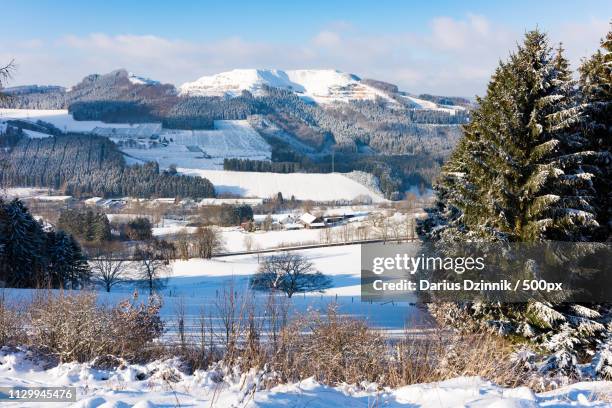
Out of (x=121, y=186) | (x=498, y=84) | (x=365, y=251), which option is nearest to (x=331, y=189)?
(x=121, y=186)

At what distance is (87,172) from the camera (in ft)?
408

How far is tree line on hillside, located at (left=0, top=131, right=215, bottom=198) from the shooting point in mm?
112738

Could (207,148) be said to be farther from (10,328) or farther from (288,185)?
(10,328)

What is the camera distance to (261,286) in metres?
33.8

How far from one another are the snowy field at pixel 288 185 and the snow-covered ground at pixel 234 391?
351 ft

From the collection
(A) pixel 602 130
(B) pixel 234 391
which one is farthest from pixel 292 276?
(B) pixel 234 391

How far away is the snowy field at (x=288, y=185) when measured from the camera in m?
116

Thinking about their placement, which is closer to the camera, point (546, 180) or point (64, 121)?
point (546, 180)

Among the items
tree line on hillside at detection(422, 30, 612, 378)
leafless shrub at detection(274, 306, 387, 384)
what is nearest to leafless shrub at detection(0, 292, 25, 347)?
leafless shrub at detection(274, 306, 387, 384)

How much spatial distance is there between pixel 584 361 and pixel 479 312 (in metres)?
2.26

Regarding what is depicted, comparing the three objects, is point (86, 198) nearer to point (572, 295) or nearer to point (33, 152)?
point (33, 152)

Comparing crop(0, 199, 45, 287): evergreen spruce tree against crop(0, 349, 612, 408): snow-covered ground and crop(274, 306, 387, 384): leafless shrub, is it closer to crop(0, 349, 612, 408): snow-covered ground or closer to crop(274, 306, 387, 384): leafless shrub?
crop(0, 349, 612, 408): snow-covered ground

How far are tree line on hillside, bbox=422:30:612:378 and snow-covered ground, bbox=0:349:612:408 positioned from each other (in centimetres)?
525

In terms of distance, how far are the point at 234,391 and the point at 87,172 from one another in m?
134
